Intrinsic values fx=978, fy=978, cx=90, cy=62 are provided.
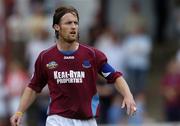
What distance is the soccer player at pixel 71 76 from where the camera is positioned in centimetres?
1130

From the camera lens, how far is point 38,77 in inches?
456

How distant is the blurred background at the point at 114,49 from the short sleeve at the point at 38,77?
23.0 feet

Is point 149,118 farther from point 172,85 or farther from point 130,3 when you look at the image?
point 130,3

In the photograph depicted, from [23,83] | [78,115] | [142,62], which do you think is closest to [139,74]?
[142,62]

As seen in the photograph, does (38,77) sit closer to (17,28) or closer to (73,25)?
(73,25)

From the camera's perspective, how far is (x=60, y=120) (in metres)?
11.4

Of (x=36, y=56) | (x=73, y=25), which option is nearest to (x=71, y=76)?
(x=73, y=25)

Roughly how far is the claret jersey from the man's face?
219 mm

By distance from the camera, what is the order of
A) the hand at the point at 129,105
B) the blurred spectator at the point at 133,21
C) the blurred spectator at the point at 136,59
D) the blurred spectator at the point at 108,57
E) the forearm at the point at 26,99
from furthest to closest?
1. the blurred spectator at the point at 133,21
2. the blurred spectator at the point at 136,59
3. the blurred spectator at the point at 108,57
4. the forearm at the point at 26,99
5. the hand at the point at 129,105

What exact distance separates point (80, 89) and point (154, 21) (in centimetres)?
1313

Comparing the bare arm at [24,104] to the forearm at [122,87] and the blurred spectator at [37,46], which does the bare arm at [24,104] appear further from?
the blurred spectator at [37,46]

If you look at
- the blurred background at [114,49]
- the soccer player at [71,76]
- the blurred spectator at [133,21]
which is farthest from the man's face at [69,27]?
the blurred spectator at [133,21]

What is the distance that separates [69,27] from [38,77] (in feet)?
2.56

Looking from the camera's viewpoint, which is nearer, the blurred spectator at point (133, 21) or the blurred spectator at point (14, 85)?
the blurred spectator at point (14, 85)
